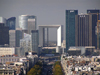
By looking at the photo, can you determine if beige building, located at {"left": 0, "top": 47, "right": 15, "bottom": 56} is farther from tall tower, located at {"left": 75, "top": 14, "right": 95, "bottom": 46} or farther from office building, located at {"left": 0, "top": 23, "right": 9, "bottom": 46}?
tall tower, located at {"left": 75, "top": 14, "right": 95, "bottom": 46}

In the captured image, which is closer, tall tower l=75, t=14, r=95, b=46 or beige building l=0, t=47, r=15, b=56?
beige building l=0, t=47, r=15, b=56

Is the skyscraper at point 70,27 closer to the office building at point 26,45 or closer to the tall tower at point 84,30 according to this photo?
the tall tower at point 84,30

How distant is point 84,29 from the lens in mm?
106812

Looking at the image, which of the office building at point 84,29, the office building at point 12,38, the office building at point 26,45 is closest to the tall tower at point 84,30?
the office building at point 84,29

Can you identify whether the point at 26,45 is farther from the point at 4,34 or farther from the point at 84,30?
the point at 84,30

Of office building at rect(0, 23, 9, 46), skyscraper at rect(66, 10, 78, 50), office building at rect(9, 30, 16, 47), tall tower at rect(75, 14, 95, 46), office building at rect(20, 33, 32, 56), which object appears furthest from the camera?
office building at rect(9, 30, 16, 47)

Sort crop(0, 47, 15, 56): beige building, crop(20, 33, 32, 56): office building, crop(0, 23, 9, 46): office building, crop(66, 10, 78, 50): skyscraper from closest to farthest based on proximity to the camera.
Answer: crop(0, 47, 15, 56): beige building < crop(20, 33, 32, 56): office building < crop(66, 10, 78, 50): skyscraper < crop(0, 23, 9, 46): office building

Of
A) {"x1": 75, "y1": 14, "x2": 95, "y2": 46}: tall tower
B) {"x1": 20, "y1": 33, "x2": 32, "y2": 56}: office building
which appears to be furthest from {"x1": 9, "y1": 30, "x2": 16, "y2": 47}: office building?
{"x1": 75, "y1": 14, "x2": 95, "y2": 46}: tall tower

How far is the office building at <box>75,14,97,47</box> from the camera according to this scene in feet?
344

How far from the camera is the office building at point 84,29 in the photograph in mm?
104819

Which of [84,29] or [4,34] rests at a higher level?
[84,29]

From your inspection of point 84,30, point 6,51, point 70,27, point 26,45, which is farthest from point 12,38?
point 6,51

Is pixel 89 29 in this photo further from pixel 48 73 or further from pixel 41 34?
pixel 48 73

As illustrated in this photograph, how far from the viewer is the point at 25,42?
4035 inches
